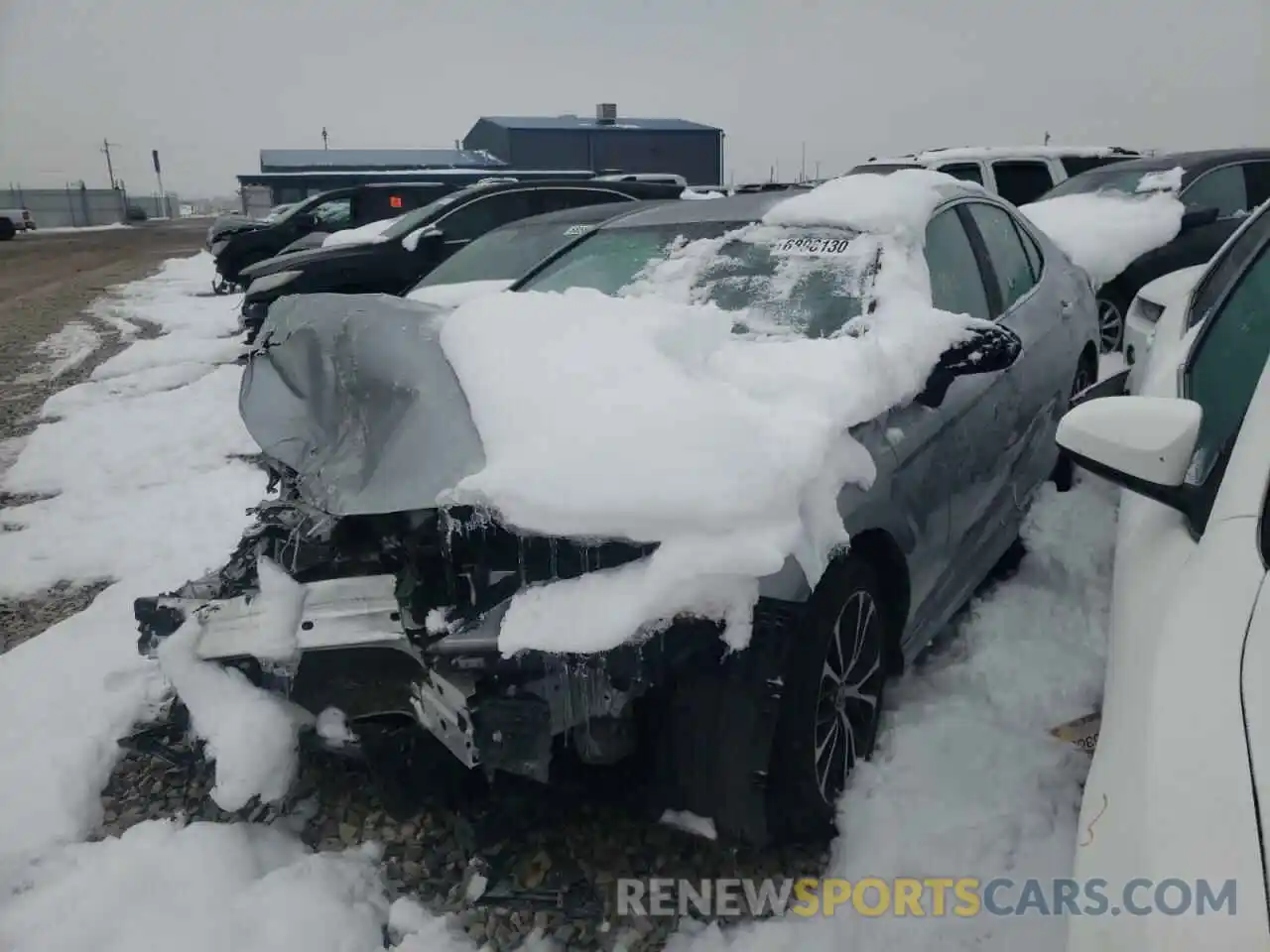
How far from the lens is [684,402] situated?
2.16m

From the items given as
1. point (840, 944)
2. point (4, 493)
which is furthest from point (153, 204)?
point (840, 944)

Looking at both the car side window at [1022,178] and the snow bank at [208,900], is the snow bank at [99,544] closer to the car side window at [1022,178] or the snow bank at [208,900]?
the snow bank at [208,900]

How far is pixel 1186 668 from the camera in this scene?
137 cm

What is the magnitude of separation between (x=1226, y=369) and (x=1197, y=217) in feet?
18.1

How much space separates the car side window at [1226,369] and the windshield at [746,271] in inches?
37.0

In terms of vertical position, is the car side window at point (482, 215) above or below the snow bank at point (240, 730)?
above

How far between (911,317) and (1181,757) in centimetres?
170

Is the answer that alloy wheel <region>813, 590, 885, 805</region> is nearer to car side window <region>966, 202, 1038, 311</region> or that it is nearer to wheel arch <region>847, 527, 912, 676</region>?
wheel arch <region>847, 527, 912, 676</region>

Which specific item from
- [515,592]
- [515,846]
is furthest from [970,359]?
[515,846]

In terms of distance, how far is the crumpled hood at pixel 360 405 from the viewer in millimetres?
2111

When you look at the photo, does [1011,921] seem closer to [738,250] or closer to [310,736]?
[310,736]

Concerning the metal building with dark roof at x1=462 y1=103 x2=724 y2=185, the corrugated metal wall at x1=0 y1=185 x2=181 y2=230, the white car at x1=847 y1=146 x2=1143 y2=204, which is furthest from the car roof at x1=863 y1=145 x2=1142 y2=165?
the corrugated metal wall at x1=0 y1=185 x2=181 y2=230

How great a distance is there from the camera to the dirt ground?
12.5 ft

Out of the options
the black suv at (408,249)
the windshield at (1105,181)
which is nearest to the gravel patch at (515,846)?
the black suv at (408,249)
